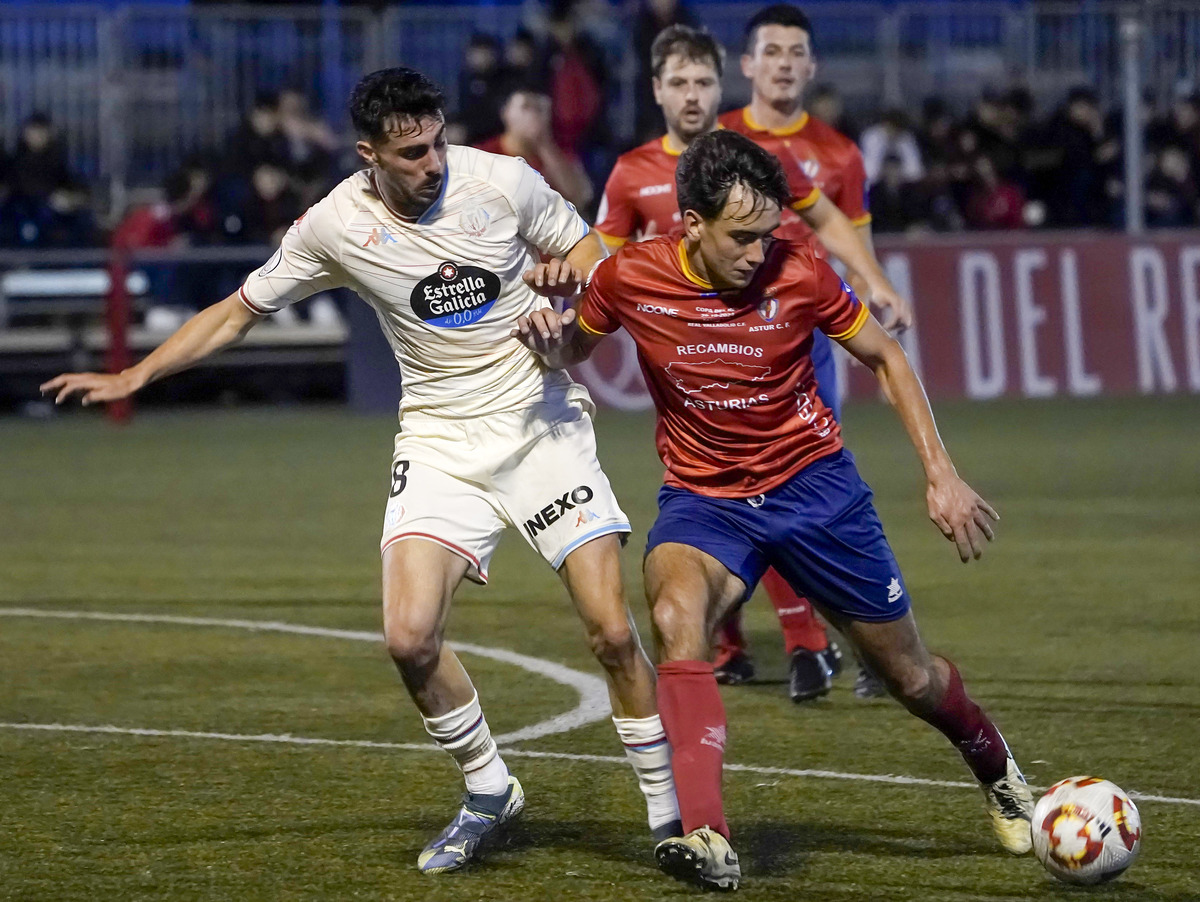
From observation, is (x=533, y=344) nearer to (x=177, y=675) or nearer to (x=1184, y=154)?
(x=177, y=675)

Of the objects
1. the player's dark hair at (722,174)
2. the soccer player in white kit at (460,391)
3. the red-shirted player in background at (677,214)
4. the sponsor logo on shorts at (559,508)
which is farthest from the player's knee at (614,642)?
the red-shirted player in background at (677,214)

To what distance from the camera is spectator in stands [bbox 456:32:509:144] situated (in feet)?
60.0

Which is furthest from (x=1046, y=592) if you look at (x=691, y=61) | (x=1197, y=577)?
(x=691, y=61)

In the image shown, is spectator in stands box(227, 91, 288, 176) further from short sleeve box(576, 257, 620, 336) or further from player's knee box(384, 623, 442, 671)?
player's knee box(384, 623, 442, 671)

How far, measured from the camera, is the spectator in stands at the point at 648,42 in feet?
61.1

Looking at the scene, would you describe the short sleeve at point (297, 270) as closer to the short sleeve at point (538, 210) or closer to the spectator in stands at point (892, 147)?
the short sleeve at point (538, 210)

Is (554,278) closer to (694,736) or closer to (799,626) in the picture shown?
(694,736)

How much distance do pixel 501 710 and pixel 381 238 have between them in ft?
7.09

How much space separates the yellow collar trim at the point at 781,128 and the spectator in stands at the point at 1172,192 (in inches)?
494

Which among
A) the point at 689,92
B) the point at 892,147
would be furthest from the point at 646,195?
the point at 892,147

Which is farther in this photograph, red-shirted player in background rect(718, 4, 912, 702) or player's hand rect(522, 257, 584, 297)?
red-shirted player in background rect(718, 4, 912, 702)

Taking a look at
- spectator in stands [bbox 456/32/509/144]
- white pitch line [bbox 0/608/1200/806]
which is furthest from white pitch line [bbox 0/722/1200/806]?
spectator in stands [bbox 456/32/509/144]

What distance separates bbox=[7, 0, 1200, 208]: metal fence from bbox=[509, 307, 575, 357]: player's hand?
50.3ft

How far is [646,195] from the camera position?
7566 millimetres
